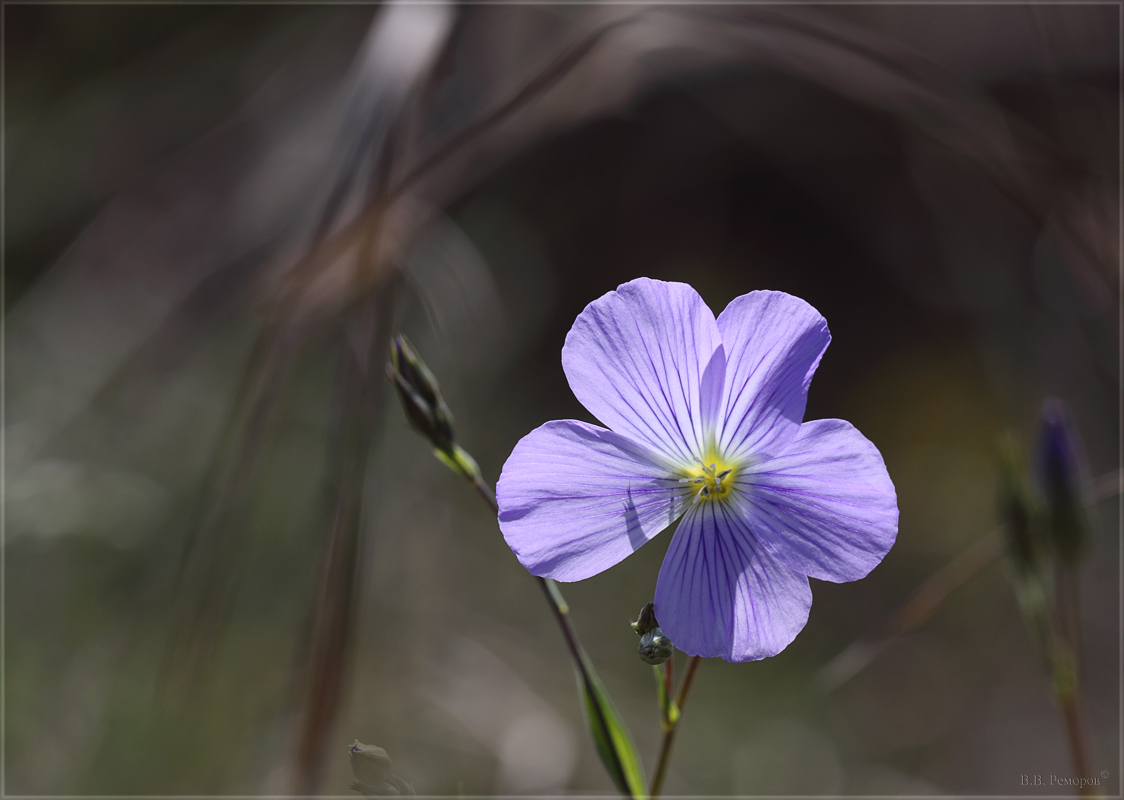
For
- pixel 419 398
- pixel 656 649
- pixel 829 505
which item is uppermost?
pixel 419 398

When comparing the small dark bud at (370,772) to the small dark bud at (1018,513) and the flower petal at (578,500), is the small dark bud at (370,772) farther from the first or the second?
the small dark bud at (1018,513)

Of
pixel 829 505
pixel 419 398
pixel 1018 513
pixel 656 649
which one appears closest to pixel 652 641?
pixel 656 649

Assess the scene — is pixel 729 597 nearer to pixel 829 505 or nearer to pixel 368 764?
pixel 829 505

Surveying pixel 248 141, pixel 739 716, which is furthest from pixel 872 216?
pixel 248 141

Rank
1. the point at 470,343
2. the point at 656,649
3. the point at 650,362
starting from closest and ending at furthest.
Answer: the point at 656,649, the point at 650,362, the point at 470,343

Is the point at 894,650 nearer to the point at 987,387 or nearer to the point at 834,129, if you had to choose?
the point at 987,387

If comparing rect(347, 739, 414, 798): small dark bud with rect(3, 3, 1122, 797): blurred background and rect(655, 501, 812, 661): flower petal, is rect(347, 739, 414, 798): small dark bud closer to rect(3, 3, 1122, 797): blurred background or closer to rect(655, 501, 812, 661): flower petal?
rect(3, 3, 1122, 797): blurred background
